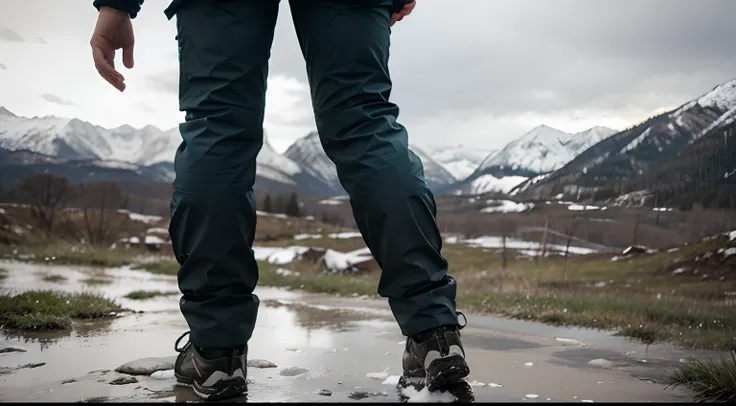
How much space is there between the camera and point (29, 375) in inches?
54.1

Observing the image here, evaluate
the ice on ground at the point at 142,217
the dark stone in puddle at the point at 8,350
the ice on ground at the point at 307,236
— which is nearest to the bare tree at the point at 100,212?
the ice on ground at the point at 142,217

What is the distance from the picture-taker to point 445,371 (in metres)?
1.17

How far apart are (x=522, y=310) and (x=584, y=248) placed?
387cm

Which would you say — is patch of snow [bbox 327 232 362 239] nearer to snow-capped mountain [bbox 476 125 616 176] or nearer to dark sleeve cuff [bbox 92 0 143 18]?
snow-capped mountain [bbox 476 125 616 176]

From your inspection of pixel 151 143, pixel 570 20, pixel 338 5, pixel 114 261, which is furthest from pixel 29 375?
pixel 151 143

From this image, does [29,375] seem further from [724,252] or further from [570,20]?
[570,20]

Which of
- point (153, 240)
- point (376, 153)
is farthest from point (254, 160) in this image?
point (153, 240)

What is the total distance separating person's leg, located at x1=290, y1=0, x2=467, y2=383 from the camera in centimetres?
125

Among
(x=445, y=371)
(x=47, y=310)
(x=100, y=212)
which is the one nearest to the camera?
(x=445, y=371)

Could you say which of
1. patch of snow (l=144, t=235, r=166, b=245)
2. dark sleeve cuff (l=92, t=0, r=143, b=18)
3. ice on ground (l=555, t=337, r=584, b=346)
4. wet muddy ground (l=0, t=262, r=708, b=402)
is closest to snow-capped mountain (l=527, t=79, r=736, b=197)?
ice on ground (l=555, t=337, r=584, b=346)

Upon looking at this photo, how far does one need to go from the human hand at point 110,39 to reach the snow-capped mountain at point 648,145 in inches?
188

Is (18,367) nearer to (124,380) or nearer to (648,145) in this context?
(124,380)

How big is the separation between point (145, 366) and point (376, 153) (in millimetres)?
824

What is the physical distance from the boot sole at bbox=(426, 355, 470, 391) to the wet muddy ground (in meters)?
0.10
